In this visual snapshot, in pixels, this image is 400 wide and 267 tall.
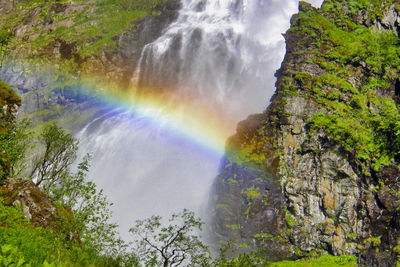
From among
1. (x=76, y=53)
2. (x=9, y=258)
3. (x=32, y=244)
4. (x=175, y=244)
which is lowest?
(x=9, y=258)

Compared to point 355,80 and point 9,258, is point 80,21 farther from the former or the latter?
point 9,258

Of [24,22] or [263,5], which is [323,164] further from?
[24,22]

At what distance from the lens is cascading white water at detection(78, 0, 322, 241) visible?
3247cm

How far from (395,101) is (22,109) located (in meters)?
59.1

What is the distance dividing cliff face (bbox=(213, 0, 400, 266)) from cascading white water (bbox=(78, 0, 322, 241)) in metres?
6.88

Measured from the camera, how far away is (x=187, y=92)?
4828 cm

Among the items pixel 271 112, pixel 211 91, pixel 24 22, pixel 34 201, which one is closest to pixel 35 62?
pixel 24 22

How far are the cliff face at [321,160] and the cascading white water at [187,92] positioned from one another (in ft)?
22.6

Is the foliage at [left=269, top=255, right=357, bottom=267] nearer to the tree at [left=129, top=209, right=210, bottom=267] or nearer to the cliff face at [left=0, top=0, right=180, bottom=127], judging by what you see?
the tree at [left=129, top=209, right=210, bottom=267]

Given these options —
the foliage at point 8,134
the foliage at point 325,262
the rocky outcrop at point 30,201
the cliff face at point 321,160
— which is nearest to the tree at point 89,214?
the rocky outcrop at point 30,201

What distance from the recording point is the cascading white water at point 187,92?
32469 mm

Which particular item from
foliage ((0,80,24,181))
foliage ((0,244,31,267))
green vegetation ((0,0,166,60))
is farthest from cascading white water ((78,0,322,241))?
foliage ((0,244,31,267))

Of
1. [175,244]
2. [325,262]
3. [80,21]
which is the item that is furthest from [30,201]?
[80,21]

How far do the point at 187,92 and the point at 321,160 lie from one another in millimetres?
29522
